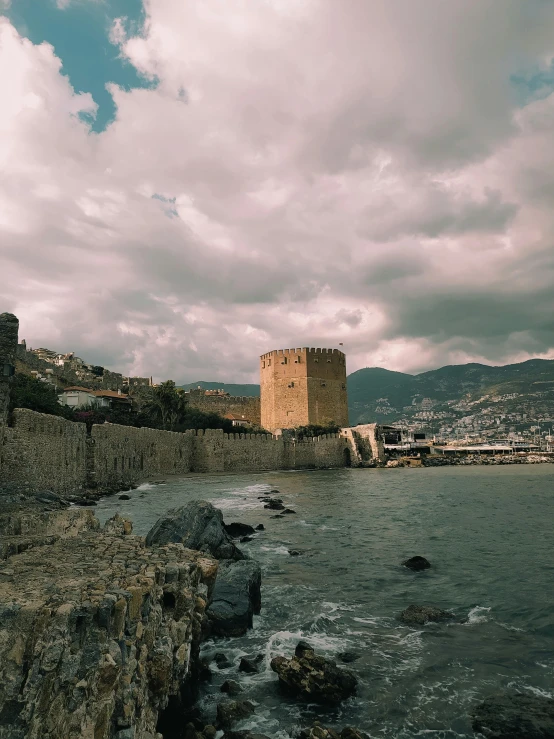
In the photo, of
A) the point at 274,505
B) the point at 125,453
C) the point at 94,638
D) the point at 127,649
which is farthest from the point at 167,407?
the point at 94,638

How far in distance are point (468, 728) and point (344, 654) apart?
184cm

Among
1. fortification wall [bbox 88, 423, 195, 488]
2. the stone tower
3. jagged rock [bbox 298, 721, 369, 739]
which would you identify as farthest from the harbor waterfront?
the stone tower

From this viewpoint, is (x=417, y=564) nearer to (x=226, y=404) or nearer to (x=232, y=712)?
(x=232, y=712)

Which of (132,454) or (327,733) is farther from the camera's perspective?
(132,454)

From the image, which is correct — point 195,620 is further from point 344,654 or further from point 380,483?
point 380,483

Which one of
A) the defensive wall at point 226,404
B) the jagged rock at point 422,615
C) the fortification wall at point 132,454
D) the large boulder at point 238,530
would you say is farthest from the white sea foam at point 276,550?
the defensive wall at point 226,404

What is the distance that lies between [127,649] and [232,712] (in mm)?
2167

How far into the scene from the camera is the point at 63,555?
498 centimetres

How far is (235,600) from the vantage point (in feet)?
24.6

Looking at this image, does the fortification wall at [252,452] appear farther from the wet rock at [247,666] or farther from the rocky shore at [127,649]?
the wet rock at [247,666]

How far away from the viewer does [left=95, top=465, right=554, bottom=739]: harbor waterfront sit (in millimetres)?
5344

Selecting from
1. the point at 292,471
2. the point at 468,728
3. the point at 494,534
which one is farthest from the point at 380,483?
the point at 468,728

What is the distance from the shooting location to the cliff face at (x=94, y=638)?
2877mm

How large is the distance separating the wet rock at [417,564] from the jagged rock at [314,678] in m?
5.74
